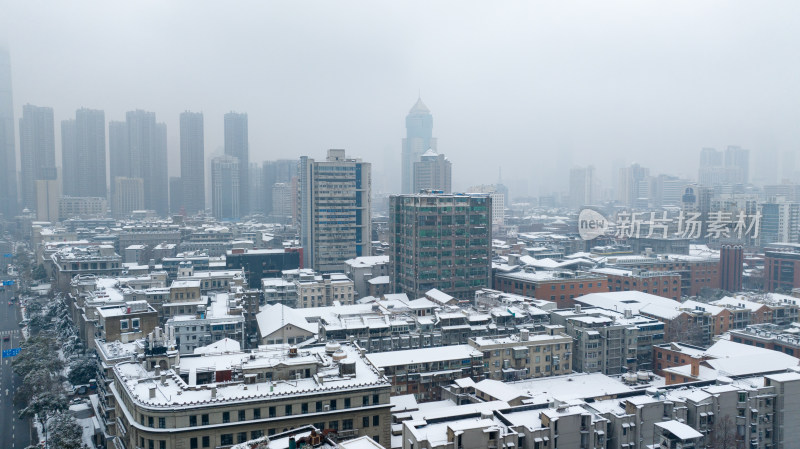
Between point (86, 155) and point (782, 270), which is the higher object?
point (86, 155)

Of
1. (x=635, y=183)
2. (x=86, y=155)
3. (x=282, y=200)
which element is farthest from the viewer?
(x=635, y=183)

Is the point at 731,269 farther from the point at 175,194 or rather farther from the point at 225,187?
the point at 175,194

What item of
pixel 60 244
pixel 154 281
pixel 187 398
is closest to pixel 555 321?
pixel 187 398

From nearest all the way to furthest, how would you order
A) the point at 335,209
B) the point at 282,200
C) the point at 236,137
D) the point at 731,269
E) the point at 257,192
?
1. the point at 731,269
2. the point at 335,209
3. the point at 282,200
4. the point at 236,137
5. the point at 257,192

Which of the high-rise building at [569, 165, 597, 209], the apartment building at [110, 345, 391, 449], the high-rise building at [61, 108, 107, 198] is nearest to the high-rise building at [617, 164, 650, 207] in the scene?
the high-rise building at [569, 165, 597, 209]

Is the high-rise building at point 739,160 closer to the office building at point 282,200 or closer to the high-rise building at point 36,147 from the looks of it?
the office building at point 282,200

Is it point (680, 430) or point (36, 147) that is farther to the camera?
point (36, 147)

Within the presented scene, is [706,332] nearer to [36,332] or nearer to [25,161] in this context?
[36,332]

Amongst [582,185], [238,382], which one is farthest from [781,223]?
[582,185]
